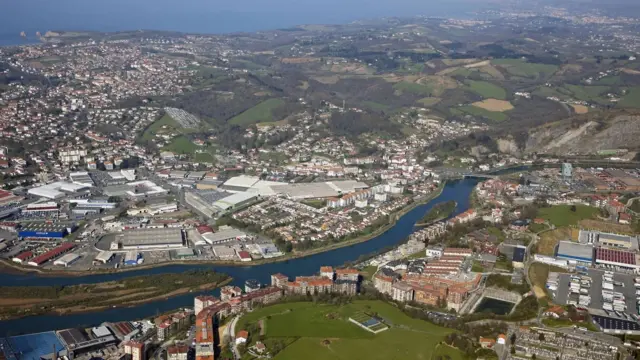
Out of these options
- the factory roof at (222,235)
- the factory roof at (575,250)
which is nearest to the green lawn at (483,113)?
the factory roof at (575,250)

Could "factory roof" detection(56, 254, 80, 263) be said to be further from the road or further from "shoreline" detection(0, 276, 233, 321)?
the road

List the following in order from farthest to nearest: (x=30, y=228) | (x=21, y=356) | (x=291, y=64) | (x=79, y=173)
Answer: (x=291, y=64)
(x=79, y=173)
(x=30, y=228)
(x=21, y=356)

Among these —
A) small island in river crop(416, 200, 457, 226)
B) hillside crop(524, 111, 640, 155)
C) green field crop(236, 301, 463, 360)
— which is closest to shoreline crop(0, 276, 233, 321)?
green field crop(236, 301, 463, 360)

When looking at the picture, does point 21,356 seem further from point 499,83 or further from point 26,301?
point 499,83

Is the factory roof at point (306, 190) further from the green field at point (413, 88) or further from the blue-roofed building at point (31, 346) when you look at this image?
the green field at point (413, 88)

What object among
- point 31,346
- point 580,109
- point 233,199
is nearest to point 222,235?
point 233,199

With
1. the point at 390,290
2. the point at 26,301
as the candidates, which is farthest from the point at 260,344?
the point at 26,301
